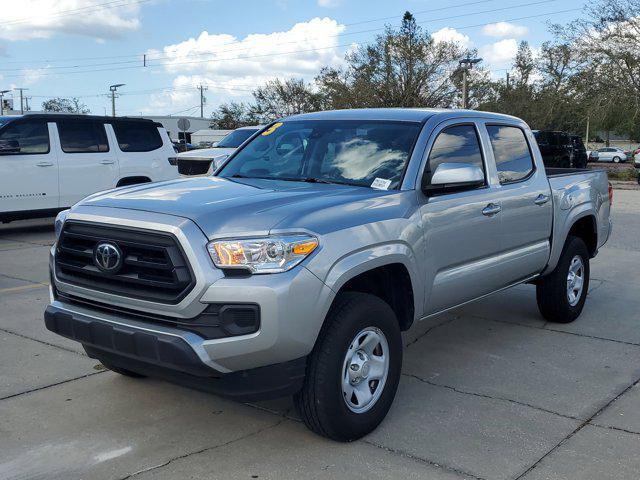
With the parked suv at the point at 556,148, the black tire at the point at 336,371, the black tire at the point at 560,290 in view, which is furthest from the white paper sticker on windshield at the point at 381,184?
the parked suv at the point at 556,148

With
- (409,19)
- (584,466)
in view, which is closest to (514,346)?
(584,466)

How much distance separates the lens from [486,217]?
194 inches

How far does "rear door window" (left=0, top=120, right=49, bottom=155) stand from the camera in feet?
36.4

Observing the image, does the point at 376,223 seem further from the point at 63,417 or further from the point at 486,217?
the point at 63,417

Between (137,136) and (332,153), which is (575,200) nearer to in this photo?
(332,153)

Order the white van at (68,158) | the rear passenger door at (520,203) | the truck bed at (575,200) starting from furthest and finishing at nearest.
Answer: the white van at (68,158)
the truck bed at (575,200)
the rear passenger door at (520,203)

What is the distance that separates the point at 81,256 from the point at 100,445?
Answer: 1.03 metres

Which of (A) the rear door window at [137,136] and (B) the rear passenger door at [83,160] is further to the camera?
(A) the rear door window at [137,136]

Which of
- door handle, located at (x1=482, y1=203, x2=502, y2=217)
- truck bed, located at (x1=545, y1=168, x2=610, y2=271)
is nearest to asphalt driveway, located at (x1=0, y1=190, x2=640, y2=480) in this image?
truck bed, located at (x1=545, y1=168, x2=610, y2=271)

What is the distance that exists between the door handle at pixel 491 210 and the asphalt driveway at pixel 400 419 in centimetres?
115

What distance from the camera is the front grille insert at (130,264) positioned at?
3.43 m

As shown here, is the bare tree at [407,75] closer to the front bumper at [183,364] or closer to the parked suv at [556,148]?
the parked suv at [556,148]

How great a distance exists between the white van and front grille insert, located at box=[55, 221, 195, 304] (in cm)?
807

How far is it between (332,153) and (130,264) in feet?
5.75
